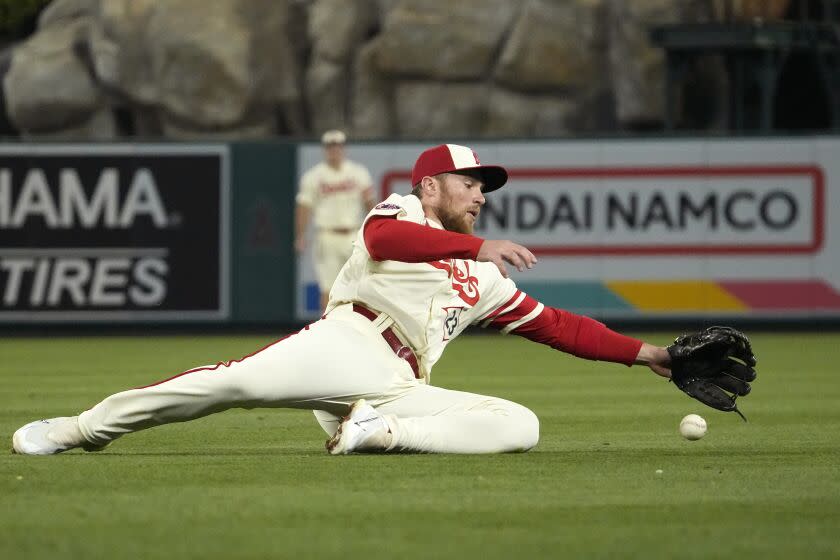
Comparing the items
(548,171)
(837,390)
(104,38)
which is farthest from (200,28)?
(837,390)

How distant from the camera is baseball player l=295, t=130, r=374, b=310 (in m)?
17.5

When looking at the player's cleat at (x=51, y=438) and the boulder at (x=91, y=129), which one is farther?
the boulder at (x=91, y=129)

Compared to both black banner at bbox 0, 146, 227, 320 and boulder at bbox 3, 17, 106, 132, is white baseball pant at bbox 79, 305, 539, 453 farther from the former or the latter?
boulder at bbox 3, 17, 106, 132

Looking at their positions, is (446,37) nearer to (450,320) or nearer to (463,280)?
(463,280)

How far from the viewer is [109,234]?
18500 mm

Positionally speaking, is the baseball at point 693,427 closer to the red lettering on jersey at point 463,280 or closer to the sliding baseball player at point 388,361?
the sliding baseball player at point 388,361

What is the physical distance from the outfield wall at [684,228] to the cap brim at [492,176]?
11.3 metres

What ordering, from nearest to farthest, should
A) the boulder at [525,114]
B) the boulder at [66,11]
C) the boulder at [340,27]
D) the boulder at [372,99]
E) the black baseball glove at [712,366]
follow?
the black baseball glove at [712,366]
the boulder at [525,114]
the boulder at [372,99]
the boulder at [340,27]
the boulder at [66,11]

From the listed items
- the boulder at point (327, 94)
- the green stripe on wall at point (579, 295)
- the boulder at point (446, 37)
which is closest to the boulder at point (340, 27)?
the boulder at point (327, 94)

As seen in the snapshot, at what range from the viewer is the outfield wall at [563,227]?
60.7 feet

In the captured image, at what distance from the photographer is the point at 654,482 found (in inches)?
241

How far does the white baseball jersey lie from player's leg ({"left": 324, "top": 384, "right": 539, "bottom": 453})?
34.3 ft

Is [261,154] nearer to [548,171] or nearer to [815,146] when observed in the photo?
[548,171]

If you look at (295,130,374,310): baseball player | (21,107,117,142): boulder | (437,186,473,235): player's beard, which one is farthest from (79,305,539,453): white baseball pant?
(21,107,117,142): boulder
